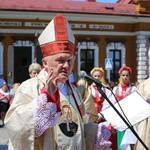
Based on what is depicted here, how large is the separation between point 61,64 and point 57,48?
0.46ft

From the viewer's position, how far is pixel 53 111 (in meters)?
2.48

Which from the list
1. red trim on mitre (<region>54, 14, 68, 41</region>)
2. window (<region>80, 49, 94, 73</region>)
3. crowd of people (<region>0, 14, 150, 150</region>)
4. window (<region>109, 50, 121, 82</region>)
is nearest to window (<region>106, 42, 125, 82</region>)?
window (<region>109, 50, 121, 82</region>)

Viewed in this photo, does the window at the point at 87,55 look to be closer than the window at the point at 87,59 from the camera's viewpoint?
Yes

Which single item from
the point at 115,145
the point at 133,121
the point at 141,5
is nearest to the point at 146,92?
the point at 133,121

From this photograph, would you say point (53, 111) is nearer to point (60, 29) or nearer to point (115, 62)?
point (60, 29)

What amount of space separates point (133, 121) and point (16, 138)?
0.83 metres

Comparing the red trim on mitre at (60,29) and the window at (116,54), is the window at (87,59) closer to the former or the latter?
the window at (116,54)

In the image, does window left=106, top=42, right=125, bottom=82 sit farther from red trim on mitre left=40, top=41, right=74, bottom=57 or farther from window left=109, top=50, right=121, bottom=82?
red trim on mitre left=40, top=41, right=74, bottom=57

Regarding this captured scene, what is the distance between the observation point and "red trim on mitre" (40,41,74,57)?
2.65 meters

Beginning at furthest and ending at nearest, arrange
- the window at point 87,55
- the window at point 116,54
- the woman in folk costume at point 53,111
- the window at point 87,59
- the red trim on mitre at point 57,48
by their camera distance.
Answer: the window at point 116,54
the window at point 87,59
the window at point 87,55
the red trim on mitre at point 57,48
the woman in folk costume at point 53,111

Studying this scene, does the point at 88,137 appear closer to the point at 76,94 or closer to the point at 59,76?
the point at 76,94

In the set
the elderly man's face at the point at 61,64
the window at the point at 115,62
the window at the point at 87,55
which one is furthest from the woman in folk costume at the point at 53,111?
the window at the point at 115,62

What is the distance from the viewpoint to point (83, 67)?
72.5 feet

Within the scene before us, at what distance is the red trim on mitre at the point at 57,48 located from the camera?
265 cm
